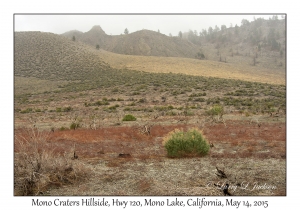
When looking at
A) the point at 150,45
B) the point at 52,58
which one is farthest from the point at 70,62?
the point at 150,45

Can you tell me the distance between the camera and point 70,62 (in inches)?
2633

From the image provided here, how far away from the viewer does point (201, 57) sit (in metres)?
110

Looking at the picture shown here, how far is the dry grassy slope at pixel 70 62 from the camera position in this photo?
61750 mm

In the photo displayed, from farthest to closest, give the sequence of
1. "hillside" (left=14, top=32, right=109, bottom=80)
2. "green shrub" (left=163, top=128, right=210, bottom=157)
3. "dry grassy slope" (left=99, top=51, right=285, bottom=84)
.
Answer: "dry grassy slope" (left=99, top=51, right=285, bottom=84), "hillside" (left=14, top=32, right=109, bottom=80), "green shrub" (left=163, top=128, right=210, bottom=157)

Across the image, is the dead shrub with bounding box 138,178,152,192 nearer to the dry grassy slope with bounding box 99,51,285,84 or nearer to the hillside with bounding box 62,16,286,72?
the dry grassy slope with bounding box 99,51,285,84

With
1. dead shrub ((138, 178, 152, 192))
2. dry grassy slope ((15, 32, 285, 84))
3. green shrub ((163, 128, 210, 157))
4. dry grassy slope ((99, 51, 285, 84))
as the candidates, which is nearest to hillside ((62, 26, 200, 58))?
dry grassy slope ((99, 51, 285, 84))

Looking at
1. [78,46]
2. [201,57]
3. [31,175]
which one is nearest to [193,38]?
[201,57]

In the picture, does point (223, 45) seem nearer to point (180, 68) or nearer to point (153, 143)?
point (180, 68)

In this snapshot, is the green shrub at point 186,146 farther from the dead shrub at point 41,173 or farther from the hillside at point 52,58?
the hillside at point 52,58

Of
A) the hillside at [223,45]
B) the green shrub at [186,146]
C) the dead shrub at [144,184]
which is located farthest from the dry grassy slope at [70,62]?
the dead shrub at [144,184]

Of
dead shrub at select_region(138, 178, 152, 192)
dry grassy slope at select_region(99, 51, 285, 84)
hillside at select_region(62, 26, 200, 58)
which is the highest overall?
hillside at select_region(62, 26, 200, 58)

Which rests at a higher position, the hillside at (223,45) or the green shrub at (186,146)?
the hillside at (223,45)

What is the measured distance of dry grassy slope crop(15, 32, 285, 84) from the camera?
203 feet

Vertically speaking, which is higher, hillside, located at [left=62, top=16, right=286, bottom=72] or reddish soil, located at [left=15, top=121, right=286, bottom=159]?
→ hillside, located at [left=62, top=16, right=286, bottom=72]
